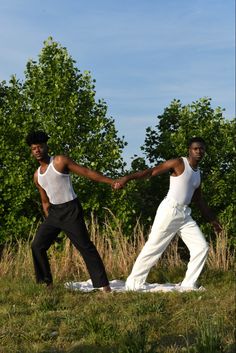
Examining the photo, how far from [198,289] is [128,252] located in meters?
2.60

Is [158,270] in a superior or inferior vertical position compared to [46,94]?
inferior

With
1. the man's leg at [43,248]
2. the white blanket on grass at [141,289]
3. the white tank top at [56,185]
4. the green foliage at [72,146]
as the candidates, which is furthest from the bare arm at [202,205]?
the green foliage at [72,146]

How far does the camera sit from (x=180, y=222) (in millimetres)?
7324

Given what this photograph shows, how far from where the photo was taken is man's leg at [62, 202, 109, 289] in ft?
23.4

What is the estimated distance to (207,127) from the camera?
50.4 ft

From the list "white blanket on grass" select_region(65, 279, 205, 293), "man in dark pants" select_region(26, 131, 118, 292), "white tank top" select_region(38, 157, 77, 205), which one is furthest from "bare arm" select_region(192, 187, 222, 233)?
"white tank top" select_region(38, 157, 77, 205)

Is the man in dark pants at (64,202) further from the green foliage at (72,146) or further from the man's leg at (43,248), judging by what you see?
the green foliage at (72,146)

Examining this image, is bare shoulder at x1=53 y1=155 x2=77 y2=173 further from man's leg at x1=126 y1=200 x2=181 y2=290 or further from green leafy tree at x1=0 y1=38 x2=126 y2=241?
green leafy tree at x1=0 y1=38 x2=126 y2=241

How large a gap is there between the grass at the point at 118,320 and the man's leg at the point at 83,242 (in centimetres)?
20

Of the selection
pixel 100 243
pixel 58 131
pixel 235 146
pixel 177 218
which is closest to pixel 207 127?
pixel 235 146

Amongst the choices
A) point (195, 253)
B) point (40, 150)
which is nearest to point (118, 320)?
point (195, 253)

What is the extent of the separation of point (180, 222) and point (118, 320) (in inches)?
83.5

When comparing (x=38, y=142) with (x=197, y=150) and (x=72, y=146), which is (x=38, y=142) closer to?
(x=197, y=150)

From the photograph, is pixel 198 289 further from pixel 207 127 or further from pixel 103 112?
pixel 207 127
